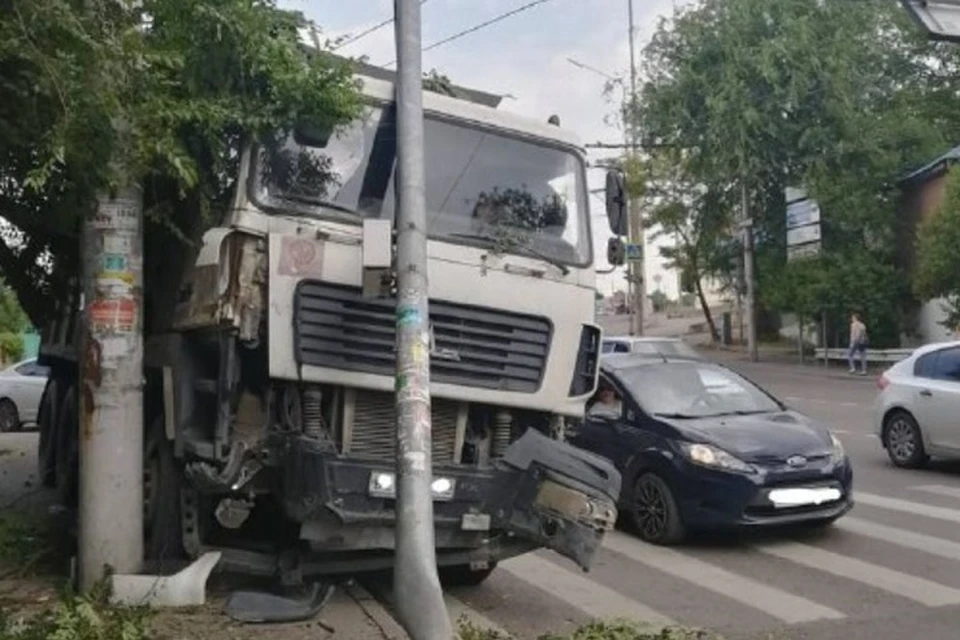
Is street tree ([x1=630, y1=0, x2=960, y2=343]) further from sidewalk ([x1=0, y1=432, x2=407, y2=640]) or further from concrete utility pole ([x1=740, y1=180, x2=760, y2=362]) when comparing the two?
sidewalk ([x1=0, y1=432, x2=407, y2=640])

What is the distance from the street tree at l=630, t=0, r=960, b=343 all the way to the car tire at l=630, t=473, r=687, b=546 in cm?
2699

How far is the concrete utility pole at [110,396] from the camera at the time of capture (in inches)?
289

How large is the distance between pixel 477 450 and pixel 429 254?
4.18ft

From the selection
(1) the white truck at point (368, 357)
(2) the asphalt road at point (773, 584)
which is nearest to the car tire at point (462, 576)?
(2) the asphalt road at point (773, 584)

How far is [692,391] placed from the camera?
10750 millimetres

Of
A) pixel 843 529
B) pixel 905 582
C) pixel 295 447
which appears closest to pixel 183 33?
pixel 295 447

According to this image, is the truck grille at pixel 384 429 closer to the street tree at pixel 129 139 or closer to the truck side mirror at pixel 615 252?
the street tree at pixel 129 139

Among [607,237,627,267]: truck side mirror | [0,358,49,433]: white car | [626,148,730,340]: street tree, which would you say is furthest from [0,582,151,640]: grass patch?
[626,148,730,340]: street tree

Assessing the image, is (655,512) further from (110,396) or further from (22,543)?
(22,543)

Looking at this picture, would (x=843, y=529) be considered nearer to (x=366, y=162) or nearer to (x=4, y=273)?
(x=366, y=162)

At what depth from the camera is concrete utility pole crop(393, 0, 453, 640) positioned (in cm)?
639

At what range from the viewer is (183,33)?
6707 mm

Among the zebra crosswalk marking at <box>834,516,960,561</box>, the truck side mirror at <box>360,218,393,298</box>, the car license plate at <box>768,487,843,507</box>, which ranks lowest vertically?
the zebra crosswalk marking at <box>834,516,960,561</box>

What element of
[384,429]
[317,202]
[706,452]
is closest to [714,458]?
[706,452]
